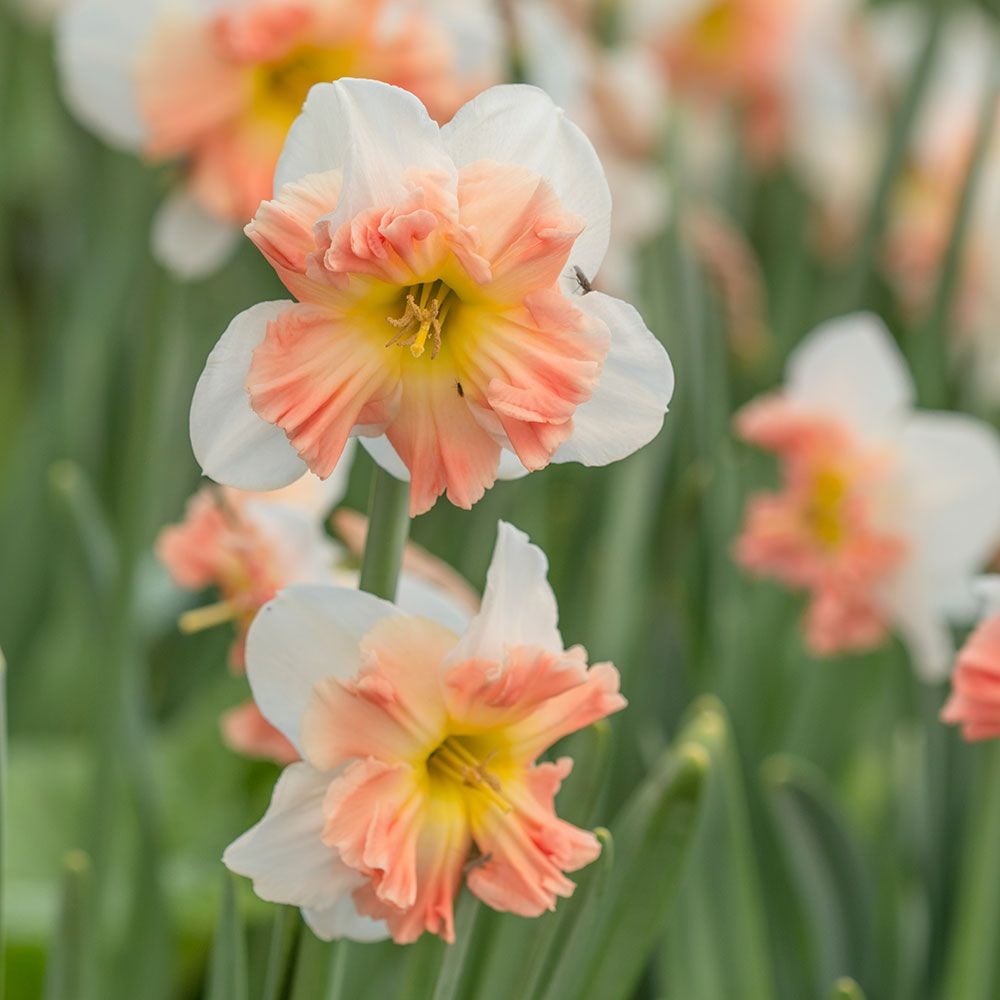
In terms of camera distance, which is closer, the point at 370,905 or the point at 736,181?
the point at 370,905

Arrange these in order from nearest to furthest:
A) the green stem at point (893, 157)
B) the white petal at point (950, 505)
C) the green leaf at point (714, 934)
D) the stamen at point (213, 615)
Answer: the stamen at point (213, 615) → the green leaf at point (714, 934) → the white petal at point (950, 505) → the green stem at point (893, 157)

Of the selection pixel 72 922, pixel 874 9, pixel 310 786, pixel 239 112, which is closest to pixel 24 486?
pixel 239 112

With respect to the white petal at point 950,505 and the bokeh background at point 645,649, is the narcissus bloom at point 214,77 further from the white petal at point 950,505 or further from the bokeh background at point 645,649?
the white petal at point 950,505

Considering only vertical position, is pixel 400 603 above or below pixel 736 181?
below

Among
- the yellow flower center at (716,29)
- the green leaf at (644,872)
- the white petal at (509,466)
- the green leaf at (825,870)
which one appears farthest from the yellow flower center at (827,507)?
the yellow flower center at (716,29)

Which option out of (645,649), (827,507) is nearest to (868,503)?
(827,507)

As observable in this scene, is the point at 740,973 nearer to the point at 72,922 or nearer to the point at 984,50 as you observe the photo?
the point at 72,922

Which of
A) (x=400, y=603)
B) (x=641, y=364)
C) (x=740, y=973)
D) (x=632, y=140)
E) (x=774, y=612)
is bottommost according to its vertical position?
(x=740, y=973)
